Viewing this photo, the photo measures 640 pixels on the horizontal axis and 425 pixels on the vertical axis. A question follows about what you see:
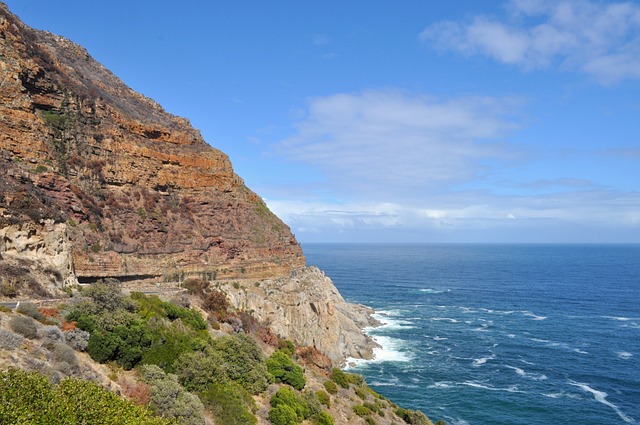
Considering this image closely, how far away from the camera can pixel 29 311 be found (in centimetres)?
2131

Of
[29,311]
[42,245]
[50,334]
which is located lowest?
[50,334]

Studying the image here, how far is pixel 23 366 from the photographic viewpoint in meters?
15.9

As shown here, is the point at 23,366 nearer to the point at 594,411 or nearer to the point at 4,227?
the point at 4,227

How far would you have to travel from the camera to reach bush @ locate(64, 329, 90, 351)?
68.4 feet

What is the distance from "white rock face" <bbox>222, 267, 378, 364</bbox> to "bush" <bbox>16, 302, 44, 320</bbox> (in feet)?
70.4

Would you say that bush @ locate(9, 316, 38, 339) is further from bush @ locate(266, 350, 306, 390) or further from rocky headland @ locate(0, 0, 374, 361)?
bush @ locate(266, 350, 306, 390)

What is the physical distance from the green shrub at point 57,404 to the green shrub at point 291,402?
45.8ft

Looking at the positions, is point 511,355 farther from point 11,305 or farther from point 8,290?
point 8,290

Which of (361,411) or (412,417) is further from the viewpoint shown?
(412,417)

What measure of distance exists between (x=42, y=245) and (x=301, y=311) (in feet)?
89.2

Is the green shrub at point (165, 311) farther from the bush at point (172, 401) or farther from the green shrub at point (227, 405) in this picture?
the green shrub at point (227, 405)

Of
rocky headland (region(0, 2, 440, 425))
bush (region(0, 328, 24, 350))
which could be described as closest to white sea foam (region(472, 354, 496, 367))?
rocky headland (region(0, 2, 440, 425))

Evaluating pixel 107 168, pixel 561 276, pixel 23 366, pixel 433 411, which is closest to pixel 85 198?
pixel 107 168

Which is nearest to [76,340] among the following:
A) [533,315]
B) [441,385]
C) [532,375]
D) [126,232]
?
[126,232]
